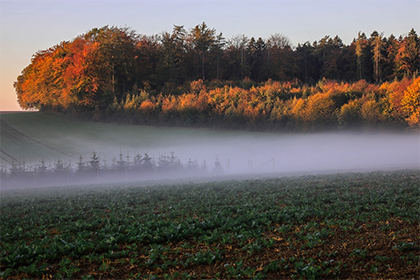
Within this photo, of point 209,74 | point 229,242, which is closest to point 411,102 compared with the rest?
point 209,74

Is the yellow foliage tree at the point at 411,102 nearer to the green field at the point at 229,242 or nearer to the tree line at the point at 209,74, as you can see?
the tree line at the point at 209,74

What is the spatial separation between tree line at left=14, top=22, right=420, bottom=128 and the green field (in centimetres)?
5524

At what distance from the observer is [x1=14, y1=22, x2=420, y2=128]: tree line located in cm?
7244

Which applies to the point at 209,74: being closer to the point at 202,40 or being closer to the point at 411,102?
the point at 202,40

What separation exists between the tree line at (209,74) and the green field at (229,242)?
55239 mm

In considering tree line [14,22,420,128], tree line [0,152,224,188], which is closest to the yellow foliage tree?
tree line [14,22,420,128]

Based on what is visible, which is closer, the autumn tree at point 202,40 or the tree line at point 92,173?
the tree line at point 92,173

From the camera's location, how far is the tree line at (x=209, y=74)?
72438mm

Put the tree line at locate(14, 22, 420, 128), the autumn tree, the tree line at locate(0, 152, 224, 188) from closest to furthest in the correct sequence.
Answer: the tree line at locate(0, 152, 224, 188) → the tree line at locate(14, 22, 420, 128) → the autumn tree

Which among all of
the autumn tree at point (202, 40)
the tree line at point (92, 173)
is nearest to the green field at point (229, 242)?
the tree line at point (92, 173)

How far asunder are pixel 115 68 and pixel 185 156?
104ft

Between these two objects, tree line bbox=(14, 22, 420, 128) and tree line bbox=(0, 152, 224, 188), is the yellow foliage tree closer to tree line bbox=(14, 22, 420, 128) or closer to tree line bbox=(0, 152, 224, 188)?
tree line bbox=(14, 22, 420, 128)

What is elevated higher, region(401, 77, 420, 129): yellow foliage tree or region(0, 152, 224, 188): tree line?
region(401, 77, 420, 129): yellow foliage tree

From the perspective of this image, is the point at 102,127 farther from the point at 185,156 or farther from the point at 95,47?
the point at 185,156
